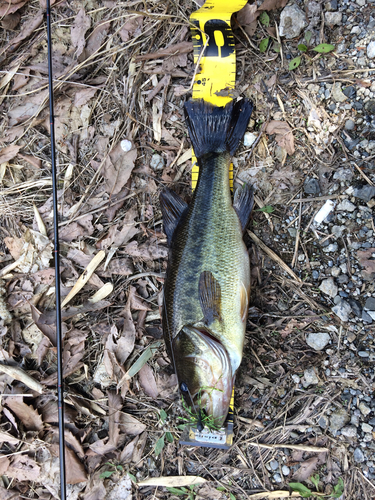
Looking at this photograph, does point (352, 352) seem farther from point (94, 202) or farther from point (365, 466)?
point (94, 202)

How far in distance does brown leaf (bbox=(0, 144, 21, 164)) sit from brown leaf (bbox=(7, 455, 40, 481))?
9.51 ft

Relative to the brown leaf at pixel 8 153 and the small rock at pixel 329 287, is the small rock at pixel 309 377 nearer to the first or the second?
the small rock at pixel 329 287

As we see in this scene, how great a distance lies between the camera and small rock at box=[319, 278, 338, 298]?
301 cm

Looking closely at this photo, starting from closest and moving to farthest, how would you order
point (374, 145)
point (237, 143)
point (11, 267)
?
point (374, 145)
point (237, 143)
point (11, 267)

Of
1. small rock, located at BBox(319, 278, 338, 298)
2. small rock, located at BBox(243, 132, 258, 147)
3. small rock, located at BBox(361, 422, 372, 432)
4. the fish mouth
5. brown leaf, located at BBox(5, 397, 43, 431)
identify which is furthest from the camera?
brown leaf, located at BBox(5, 397, 43, 431)

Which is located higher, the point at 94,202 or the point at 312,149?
the point at 312,149

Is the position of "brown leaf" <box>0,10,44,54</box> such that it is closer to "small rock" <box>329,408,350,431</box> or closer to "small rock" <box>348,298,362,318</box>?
"small rock" <box>348,298,362,318</box>

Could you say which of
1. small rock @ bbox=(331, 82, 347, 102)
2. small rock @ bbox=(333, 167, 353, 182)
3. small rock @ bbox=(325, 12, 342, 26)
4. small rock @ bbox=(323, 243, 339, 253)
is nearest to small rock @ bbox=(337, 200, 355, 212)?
small rock @ bbox=(333, 167, 353, 182)

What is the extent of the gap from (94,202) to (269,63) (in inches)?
79.8

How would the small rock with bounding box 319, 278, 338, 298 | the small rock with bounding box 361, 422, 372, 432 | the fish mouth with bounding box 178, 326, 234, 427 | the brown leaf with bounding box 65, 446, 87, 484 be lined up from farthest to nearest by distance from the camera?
the brown leaf with bounding box 65, 446, 87, 484
the small rock with bounding box 319, 278, 338, 298
the small rock with bounding box 361, 422, 372, 432
the fish mouth with bounding box 178, 326, 234, 427

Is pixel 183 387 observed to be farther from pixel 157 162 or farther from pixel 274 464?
pixel 157 162

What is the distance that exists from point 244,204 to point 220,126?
2.32 feet

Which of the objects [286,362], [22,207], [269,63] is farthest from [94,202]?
[286,362]

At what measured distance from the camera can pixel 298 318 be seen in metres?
3.09
